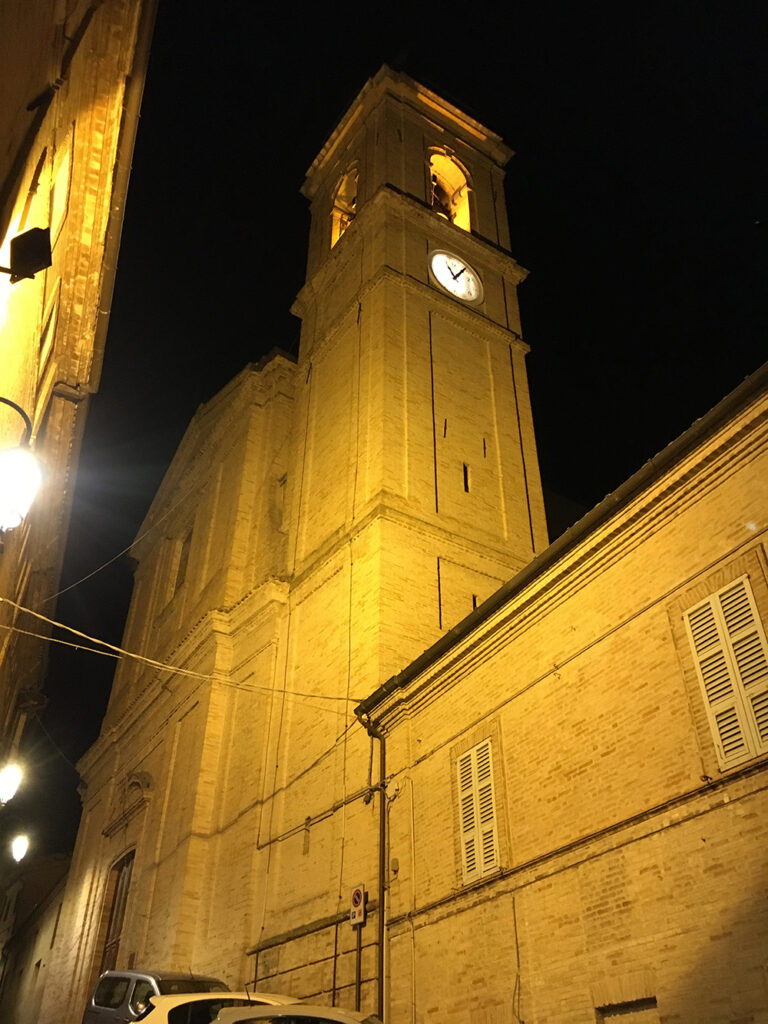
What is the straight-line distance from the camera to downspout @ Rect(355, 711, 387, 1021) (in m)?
10.1

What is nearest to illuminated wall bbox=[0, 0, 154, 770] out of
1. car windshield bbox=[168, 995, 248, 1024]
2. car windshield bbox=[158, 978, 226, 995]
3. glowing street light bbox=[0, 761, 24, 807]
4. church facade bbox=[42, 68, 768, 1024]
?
glowing street light bbox=[0, 761, 24, 807]

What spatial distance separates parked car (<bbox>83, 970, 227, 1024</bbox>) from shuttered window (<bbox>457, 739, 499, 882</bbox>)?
3.33 metres

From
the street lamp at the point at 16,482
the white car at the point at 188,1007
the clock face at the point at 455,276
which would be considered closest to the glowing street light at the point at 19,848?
the white car at the point at 188,1007

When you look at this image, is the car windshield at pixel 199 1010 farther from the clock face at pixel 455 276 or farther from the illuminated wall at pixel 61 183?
the clock face at pixel 455 276

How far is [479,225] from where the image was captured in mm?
23031

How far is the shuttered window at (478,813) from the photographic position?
9.37m

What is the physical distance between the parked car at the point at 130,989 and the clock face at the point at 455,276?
15.5 m

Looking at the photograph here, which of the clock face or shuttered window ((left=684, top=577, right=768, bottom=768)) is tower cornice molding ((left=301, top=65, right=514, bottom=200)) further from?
shuttered window ((left=684, top=577, right=768, bottom=768))

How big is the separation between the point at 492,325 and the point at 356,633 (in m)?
9.54

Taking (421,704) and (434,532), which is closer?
(421,704)

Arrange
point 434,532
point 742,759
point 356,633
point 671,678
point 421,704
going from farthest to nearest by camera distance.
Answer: point 434,532 < point 356,633 < point 421,704 < point 671,678 < point 742,759

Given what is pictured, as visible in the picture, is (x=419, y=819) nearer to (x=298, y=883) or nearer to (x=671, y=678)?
(x=298, y=883)

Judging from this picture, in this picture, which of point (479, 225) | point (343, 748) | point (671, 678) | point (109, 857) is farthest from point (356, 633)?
point (479, 225)

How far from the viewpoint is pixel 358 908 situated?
11.0 meters
